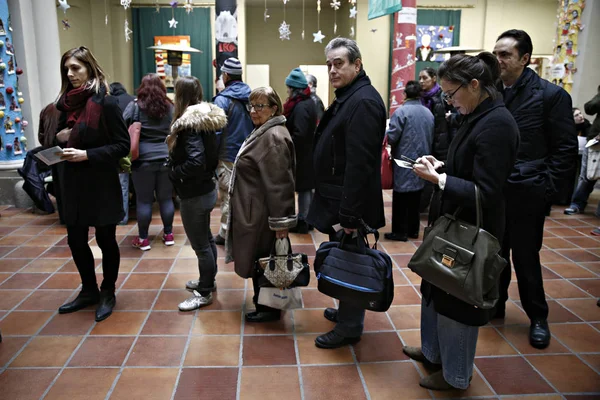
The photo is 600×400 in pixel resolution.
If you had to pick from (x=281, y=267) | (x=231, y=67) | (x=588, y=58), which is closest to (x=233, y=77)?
(x=231, y=67)

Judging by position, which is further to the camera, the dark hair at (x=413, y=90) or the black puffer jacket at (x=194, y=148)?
the dark hair at (x=413, y=90)

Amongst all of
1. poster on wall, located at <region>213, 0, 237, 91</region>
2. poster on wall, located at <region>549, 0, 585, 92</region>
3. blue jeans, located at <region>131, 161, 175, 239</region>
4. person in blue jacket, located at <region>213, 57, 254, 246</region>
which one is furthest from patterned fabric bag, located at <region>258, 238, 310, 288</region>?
poster on wall, located at <region>549, 0, 585, 92</region>

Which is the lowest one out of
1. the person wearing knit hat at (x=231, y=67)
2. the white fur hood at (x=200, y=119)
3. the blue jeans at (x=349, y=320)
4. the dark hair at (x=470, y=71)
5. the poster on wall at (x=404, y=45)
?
the blue jeans at (x=349, y=320)

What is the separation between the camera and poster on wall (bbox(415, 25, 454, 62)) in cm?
1055

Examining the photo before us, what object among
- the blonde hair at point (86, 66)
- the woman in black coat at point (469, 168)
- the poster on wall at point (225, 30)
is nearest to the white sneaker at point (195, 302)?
the blonde hair at point (86, 66)

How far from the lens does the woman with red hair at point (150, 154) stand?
4469 millimetres

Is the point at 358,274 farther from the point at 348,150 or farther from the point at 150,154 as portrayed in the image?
the point at 150,154

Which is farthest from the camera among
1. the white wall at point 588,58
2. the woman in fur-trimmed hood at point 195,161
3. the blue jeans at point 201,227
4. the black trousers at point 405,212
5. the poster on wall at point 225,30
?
the white wall at point 588,58

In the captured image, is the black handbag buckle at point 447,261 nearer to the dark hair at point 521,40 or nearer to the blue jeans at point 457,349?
the blue jeans at point 457,349

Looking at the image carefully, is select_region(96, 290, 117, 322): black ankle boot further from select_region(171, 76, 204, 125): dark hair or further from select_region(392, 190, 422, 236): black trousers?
select_region(392, 190, 422, 236): black trousers

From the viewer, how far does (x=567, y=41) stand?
23.3 ft

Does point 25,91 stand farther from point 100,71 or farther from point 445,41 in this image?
point 445,41

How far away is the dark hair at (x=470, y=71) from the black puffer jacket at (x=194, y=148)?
1510 mm

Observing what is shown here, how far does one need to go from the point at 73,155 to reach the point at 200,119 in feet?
2.52
